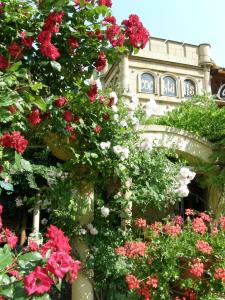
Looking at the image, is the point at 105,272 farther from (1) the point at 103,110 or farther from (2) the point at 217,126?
(2) the point at 217,126

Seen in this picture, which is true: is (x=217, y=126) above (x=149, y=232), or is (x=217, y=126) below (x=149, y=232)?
above

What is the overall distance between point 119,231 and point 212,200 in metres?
3.17

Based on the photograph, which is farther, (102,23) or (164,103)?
(164,103)

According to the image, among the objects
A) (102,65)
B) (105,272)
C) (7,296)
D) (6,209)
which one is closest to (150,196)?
(105,272)

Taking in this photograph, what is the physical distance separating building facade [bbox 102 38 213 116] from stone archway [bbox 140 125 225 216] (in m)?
12.8

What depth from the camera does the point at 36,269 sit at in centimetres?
207

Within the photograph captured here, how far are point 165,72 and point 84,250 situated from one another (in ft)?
56.2

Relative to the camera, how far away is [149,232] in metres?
5.17

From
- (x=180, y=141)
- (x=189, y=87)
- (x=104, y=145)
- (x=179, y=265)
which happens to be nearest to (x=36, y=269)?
(x=179, y=265)

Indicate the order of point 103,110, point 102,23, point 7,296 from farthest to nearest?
point 103,110
point 102,23
point 7,296

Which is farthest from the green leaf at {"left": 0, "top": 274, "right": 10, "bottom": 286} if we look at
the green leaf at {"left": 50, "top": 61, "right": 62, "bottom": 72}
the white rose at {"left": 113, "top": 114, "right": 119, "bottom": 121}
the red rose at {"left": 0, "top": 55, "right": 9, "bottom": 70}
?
the white rose at {"left": 113, "top": 114, "right": 119, "bottom": 121}

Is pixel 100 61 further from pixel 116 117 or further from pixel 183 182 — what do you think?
pixel 183 182

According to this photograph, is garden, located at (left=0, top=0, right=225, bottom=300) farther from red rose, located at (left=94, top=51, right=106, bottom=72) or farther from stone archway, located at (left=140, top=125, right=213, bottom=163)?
stone archway, located at (left=140, top=125, right=213, bottom=163)

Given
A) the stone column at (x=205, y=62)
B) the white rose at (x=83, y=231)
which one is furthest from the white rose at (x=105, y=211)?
the stone column at (x=205, y=62)
